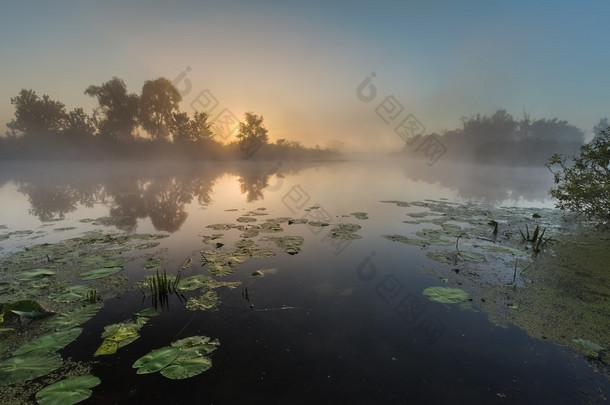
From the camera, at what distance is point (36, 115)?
4606cm

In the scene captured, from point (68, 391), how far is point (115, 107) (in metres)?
59.5

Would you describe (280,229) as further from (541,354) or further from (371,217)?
(541,354)

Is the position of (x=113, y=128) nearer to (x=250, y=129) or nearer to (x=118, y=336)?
(x=250, y=129)

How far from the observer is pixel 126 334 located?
3717 millimetres

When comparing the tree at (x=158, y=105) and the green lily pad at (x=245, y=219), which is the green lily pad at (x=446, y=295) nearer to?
the green lily pad at (x=245, y=219)

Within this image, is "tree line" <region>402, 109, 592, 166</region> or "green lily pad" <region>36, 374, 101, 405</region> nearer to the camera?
"green lily pad" <region>36, 374, 101, 405</region>

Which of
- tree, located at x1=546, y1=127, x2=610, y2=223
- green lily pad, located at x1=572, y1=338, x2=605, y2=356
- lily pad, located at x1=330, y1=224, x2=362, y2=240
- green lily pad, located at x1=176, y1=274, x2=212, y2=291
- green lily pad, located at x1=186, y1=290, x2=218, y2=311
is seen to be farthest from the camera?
tree, located at x1=546, y1=127, x2=610, y2=223

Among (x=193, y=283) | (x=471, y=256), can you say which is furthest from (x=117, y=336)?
(x=471, y=256)

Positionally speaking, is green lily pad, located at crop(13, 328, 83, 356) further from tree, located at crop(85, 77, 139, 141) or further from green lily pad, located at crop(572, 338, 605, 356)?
tree, located at crop(85, 77, 139, 141)

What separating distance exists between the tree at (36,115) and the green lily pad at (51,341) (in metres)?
61.9

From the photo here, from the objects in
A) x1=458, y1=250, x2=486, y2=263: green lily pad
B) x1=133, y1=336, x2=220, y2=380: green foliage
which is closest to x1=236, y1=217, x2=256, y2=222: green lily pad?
x1=133, y1=336, x2=220, y2=380: green foliage

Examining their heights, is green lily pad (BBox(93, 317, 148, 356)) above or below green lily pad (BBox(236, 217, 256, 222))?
below

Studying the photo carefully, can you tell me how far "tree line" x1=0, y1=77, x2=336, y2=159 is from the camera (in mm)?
46500

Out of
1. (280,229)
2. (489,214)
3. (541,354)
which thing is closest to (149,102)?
(280,229)
